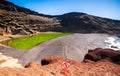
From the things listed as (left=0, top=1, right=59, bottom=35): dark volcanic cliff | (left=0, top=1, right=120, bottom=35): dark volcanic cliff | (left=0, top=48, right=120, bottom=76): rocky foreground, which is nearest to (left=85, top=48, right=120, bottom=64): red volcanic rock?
(left=0, top=48, right=120, bottom=76): rocky foreground

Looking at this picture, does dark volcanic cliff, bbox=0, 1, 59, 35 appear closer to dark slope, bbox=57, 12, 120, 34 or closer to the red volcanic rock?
dark slope, bbox=57, 12, 120, 34

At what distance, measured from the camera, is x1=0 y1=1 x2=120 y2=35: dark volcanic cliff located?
248 ft

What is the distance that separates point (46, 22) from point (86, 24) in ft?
63.7

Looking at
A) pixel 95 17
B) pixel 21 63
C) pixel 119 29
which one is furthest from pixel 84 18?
pixel 21 63

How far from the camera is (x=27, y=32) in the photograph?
7575 centimetres

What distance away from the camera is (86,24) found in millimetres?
105312

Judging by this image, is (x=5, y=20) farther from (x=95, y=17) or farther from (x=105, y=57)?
(x=105, y=57)

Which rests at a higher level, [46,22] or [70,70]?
[70,70]

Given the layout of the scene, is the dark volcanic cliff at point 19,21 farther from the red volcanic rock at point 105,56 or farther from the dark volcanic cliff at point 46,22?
the red volcanic rock at point 105,56

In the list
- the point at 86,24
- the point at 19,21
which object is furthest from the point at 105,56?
the point at 86,24

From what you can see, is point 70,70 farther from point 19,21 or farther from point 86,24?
point 86,24

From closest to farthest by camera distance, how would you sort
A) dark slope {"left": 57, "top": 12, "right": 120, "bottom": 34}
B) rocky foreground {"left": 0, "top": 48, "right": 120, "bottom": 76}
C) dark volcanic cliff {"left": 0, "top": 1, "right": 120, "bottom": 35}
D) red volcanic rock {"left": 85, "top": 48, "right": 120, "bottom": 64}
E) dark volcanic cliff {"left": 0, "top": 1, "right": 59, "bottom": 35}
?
rocky foreground {"left": 0, "top": 48, "right": 120, "bottom": 76} < red volcanic rock {"left": 85, "top": 48, "right": 120, "bottom": 64} < dark volcanic cliff {"left": 0, "top": 1, "right": 59, "bottom": 35} < dark volcanic cliff {"left": 0, "top": 1, "right": 120, "bottom": 35} < dark slope {"left": 57, "top": 12, "right": 120, "bottom": 34}

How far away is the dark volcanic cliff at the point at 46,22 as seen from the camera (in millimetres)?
75625

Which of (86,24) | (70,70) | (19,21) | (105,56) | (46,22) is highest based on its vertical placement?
(105,56)
